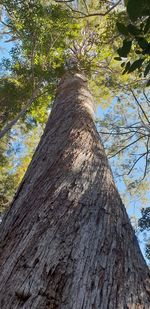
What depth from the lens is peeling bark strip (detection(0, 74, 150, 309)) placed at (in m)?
1.20

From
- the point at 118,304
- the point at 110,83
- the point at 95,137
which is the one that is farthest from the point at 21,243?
the point at 110,83

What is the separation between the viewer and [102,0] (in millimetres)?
7645

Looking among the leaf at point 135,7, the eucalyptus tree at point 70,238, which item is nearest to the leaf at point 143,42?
the leaf at point 135,7

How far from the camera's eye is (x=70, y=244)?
1.44 metres

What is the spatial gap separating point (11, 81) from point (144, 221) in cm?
544

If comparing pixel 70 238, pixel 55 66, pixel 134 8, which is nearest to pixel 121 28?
pixel 134 8

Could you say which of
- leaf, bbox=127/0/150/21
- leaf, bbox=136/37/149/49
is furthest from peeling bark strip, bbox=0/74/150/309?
leaf, bbox=127/0/150/21

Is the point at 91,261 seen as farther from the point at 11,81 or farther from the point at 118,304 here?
the point at 11,81

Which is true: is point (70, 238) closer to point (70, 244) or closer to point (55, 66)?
point (70, 244)

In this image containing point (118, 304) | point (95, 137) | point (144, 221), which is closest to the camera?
point (118, 304)

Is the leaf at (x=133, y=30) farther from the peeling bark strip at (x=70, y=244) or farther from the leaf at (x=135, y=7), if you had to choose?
the peeling bark strip at (x=70, y=244)

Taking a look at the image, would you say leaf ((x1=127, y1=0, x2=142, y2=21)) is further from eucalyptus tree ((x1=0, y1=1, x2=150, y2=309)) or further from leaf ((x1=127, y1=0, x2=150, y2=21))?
eucalyptus tree ((x1=0, y1=1, x2=150, y2=309))

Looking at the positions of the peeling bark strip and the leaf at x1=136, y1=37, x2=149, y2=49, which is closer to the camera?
the peeling bark strip

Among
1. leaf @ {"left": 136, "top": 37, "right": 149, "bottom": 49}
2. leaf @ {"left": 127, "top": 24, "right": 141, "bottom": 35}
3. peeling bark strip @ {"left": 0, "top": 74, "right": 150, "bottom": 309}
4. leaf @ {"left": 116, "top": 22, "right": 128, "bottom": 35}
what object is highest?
leaf @ {"left": 127, "top": 24, "right": 141, "bottom": 35}
